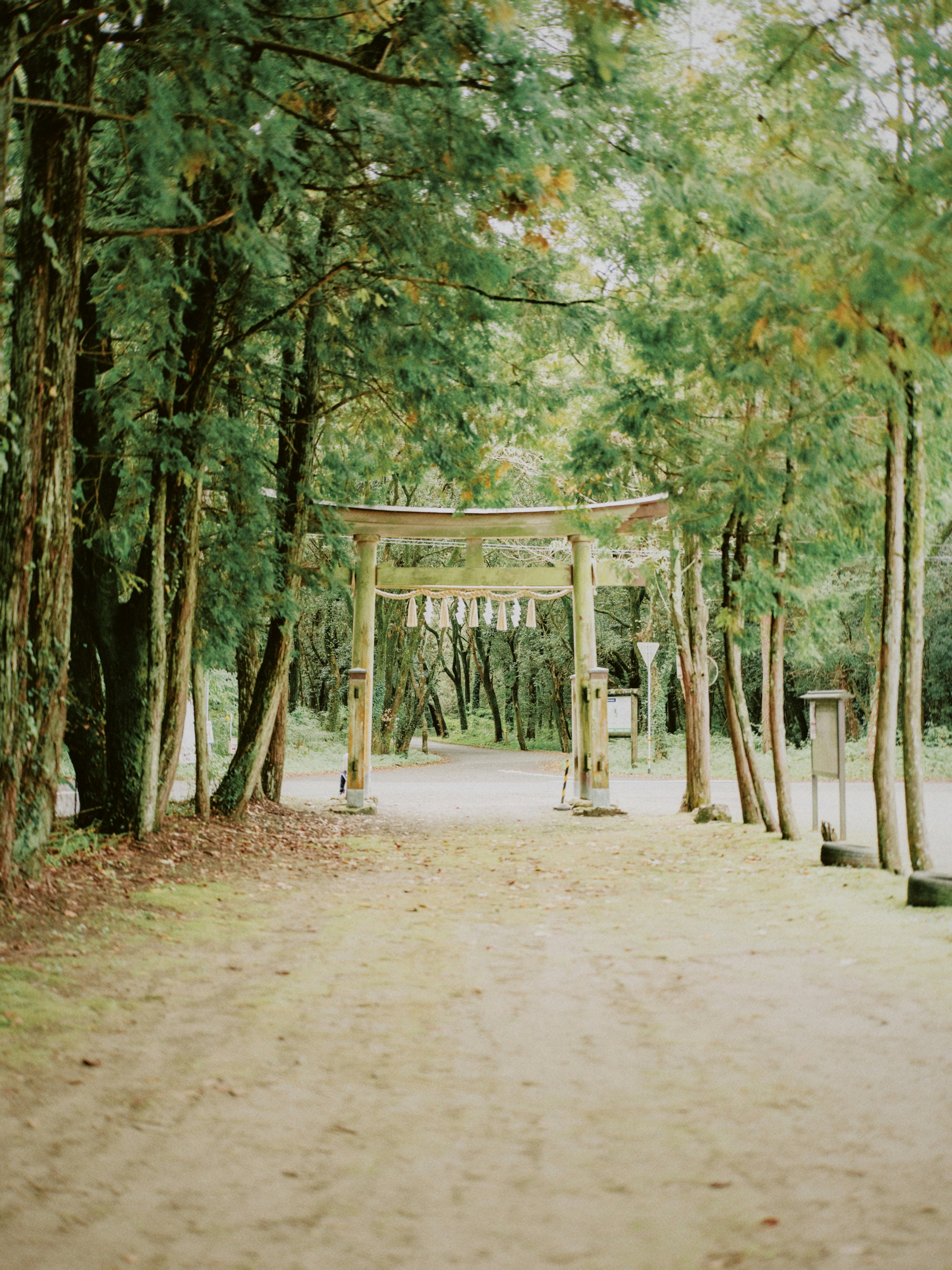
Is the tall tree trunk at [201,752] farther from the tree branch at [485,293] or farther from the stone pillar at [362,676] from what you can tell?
the tree branch at [485,293]

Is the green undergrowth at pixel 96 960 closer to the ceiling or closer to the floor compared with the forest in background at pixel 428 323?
closer to the floor

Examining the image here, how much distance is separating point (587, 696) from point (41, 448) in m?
9.46

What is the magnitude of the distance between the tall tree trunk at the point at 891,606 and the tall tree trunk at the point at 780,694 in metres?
2.12

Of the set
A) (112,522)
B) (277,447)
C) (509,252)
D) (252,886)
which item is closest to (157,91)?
(509,252)

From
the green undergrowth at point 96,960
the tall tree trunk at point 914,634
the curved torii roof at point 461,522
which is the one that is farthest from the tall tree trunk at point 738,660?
the green undergrowth at point 96,960

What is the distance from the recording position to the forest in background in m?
6.43

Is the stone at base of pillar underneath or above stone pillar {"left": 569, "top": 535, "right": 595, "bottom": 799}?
underneath

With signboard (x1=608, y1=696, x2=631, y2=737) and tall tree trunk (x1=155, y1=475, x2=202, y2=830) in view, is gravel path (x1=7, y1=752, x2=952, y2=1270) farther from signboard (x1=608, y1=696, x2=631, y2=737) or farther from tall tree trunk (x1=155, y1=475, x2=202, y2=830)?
signboard (x1=608, y1=696, x2=631, y2=737)

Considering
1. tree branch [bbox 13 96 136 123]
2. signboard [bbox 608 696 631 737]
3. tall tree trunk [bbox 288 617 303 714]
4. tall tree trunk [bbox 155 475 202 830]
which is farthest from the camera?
tall tree trunk [bbox 288 617 303 714]

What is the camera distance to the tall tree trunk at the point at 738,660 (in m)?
10.8

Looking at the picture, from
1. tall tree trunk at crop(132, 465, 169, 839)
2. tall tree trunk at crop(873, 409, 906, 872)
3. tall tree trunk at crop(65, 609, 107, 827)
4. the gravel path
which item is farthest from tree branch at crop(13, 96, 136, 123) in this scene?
tall tree trunk at crop(873, 409, 906, 872)

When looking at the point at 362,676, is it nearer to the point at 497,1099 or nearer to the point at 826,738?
the point at 826,738

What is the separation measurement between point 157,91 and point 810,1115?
6.34 m

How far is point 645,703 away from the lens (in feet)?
124
